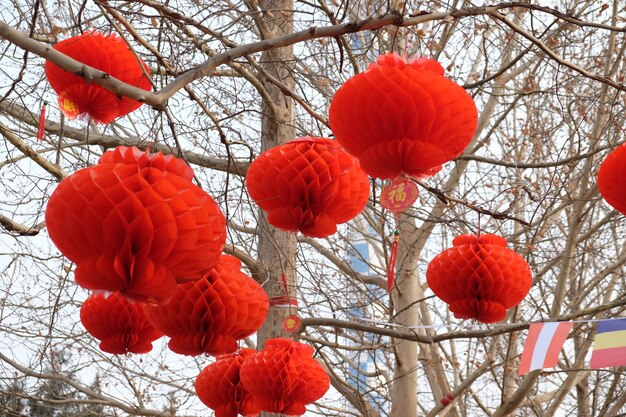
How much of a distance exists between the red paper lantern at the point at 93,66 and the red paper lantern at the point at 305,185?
0.53 metres

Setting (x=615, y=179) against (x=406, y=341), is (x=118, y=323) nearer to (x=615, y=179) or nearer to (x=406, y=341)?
(x=615, y=179)

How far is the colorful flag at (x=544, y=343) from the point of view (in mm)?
3137

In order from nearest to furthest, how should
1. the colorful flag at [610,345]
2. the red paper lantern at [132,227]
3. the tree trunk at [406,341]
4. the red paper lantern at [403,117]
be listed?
the red paper lantern at [132,227]
the red paper lantern at [403,117]
the colorful flag at [610,345]
the tree trunk at [406,341]

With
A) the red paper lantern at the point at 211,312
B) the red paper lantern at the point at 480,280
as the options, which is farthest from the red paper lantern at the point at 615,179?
the red paper lantern at the point at 211,312

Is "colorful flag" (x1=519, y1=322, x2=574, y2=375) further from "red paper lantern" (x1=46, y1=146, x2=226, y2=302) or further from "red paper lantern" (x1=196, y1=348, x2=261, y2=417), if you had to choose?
"red paper lantern" (x1=46, y1=146, x2=226, y2=302)

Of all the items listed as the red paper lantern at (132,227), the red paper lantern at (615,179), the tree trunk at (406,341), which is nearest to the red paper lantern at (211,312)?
the red paper lantern at (132,227)

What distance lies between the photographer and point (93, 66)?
2.27m

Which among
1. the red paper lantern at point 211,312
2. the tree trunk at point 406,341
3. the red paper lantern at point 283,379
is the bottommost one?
the red paper lantern at point 211,312

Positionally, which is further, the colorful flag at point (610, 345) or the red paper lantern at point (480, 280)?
the colorful flag at point (610, 345)

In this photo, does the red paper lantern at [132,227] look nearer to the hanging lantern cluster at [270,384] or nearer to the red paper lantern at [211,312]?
the red paper lantern at [211,312]

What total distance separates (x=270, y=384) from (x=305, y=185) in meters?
1.01

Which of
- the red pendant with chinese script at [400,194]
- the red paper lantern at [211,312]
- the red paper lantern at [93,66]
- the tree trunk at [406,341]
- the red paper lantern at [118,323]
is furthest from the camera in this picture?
the tree trunk at [406,341]

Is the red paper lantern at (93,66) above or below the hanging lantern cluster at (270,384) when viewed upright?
above

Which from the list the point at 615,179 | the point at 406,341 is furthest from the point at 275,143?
the point at 615,179
